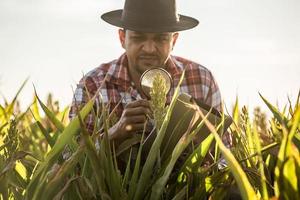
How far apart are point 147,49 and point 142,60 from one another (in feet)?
0.29

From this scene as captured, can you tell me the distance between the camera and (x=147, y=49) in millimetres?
3146

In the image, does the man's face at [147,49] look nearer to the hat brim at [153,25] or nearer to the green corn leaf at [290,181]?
the hat brim at [153,25]

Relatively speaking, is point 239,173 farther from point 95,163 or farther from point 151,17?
point 151,17

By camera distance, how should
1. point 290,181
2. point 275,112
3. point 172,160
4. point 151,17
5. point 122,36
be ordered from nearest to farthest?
point 290,181
point 172,160
point 275,112
point 151,17
point 122,36

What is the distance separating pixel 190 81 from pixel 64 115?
174 centimetres

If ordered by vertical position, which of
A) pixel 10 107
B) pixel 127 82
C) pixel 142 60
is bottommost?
pixel 127 82

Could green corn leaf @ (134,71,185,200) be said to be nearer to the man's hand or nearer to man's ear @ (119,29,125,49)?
the man's hand

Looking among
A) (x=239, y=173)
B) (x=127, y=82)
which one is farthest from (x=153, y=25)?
(x=239, y=173)

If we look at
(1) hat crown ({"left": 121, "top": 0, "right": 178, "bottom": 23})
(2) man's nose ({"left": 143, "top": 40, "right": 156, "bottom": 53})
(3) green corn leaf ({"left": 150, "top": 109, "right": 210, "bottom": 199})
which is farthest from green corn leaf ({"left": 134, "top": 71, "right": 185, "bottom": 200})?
(1) hat crown ({"left": 121, "top": 0, "right": 178, "bottom": 23})

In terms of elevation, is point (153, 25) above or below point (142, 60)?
above

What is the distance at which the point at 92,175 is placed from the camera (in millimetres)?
1257

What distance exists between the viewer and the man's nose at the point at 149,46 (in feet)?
10.3

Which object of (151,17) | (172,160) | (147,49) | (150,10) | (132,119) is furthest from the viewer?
(150,10)

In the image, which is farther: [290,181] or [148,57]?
[148,57]
